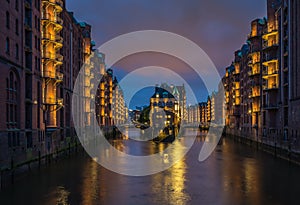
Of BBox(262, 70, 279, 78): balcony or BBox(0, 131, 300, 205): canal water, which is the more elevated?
BBox(262, 70, 279, 78): balcony

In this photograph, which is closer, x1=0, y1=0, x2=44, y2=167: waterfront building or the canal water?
the canal water

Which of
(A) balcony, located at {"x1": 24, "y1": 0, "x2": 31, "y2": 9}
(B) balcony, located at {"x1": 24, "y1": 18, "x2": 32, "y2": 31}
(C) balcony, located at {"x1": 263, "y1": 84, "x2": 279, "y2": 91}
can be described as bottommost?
(C) balcony, located at {"x1": 263, "y1": 84, "x2": 279, "y2": 91}

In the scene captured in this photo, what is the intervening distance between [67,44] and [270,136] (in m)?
43.8

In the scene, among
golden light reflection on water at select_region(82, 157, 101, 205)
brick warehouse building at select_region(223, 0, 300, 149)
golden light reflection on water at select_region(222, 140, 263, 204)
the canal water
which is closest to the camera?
the canal water

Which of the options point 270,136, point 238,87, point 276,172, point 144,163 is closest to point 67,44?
point 144,163

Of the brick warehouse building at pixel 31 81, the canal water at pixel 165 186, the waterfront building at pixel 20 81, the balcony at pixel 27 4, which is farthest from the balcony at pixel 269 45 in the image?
the balcony at pixel 27 4

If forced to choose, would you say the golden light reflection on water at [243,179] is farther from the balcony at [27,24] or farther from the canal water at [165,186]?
the balcony at [27,24]

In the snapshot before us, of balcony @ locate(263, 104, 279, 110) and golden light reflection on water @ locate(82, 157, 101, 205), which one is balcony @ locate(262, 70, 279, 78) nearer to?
balcony @ locate(263, 104, 279, 110)

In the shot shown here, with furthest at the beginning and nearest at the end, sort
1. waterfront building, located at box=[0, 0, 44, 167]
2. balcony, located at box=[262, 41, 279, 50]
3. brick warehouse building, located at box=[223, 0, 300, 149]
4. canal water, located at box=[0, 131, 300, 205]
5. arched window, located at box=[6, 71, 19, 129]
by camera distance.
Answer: balcony, located at box=[262, 41, 279, 50] → brick warehouse building, located at box=[223, 0, 300, 149] → arched window, located at box=[6, 71, 19, 129] → waterfront building, located at box=[0, 0, 44, 167] → canal water, located at box=[0, 131, 300, 205]

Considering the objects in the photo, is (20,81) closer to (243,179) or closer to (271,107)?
(243,179)

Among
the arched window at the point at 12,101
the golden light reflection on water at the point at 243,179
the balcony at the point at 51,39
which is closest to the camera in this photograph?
the golden light reflection on water at the point at 243,179

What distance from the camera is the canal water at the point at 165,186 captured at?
31109 mm

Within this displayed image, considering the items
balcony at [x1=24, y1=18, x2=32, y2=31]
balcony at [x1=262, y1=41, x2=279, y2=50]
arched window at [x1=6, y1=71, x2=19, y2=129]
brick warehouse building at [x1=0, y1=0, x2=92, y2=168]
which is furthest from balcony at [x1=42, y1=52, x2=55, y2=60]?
balcony at [x1=262, y1=41, x2=279, y2=50]

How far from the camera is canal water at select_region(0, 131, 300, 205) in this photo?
31.1 m
